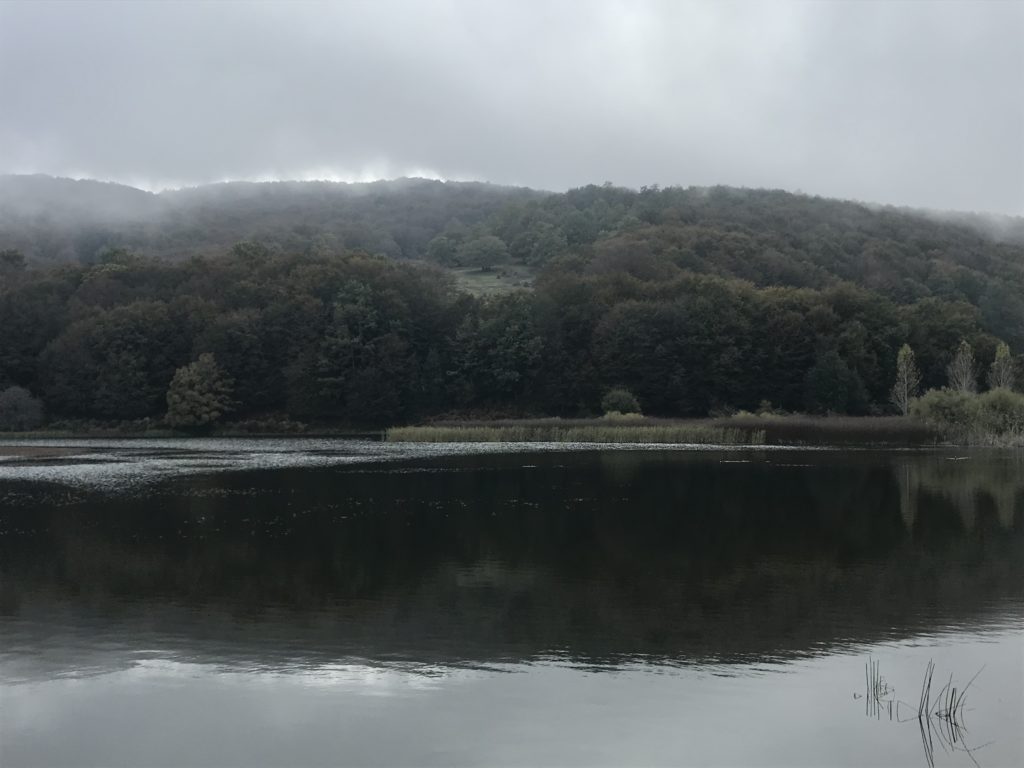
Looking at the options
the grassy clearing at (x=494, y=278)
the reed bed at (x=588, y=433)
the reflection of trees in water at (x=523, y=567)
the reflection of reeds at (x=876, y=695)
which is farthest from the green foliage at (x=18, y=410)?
the reflection of reeds at (x=876, y=695)

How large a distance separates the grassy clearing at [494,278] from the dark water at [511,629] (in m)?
88.4

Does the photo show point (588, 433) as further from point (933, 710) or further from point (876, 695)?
point (933, 710)

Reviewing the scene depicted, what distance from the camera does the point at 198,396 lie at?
74688 mm

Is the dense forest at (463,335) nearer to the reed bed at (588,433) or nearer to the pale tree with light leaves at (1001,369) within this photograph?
the pale tree with light leaves at (1001,369)

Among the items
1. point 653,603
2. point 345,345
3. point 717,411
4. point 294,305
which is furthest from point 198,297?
point 653,603

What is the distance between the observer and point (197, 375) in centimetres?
7531

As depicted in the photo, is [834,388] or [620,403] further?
[834,388]

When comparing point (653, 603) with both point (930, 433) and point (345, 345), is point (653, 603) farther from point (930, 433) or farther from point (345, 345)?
point (345, 345)

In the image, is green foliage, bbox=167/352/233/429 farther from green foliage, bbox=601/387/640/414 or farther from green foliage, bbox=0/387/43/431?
green foliage, bbox=601/387/640/414

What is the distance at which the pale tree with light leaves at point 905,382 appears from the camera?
210ft

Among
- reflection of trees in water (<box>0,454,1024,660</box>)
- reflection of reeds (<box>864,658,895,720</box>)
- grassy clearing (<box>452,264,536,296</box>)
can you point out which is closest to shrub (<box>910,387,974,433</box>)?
reflection of trees in water (<box>0,454,1024,660</box>)

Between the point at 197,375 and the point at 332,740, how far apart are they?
70413mm

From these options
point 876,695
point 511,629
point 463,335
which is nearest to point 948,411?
point 463,335

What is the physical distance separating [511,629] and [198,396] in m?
66.9
